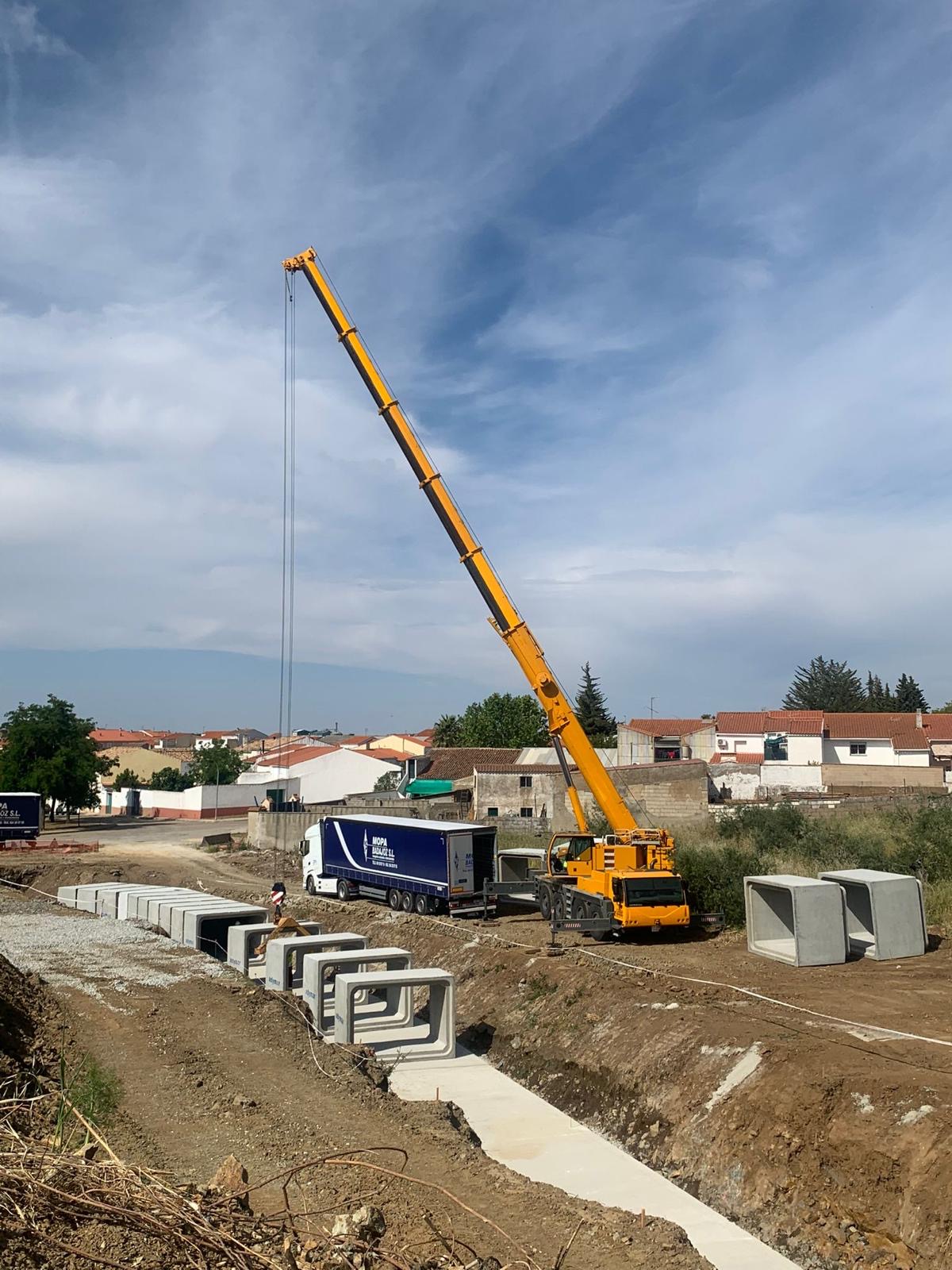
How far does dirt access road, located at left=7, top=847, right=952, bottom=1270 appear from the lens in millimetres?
11258

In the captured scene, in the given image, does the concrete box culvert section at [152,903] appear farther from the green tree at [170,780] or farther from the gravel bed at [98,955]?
the green tree at [170,780]

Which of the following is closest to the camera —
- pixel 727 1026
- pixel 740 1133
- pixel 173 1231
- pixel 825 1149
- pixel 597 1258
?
pixel 173 1231

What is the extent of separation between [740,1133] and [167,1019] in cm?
831

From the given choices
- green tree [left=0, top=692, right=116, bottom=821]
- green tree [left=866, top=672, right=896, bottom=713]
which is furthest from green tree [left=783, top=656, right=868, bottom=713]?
green tree [left=0, top=692, right=116, bottom=821]

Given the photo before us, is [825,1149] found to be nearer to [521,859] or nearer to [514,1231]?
[514,1231]

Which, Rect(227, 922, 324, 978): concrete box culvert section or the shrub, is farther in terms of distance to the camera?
the shrub

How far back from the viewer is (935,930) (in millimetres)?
22156

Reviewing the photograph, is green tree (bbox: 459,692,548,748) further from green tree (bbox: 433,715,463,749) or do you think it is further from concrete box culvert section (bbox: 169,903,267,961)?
concrete box culvert section (bbox: 169,903,267,961)

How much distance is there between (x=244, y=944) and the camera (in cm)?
2089

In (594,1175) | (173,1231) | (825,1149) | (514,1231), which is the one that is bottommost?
(594,1175)

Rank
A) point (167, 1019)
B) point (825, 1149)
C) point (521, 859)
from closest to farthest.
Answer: point (825, 1149) → point (167, 1019) → point (521, 859)

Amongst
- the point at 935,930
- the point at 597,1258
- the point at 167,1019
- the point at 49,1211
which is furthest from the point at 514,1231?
the point at 935,930

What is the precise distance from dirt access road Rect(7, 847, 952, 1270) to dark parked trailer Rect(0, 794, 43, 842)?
36.7 metres

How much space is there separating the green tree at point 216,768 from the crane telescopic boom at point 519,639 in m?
75.2
